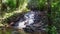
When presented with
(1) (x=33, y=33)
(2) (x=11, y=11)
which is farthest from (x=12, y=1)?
(1) (x=33, y=33)

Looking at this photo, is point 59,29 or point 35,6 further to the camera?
point 35,6

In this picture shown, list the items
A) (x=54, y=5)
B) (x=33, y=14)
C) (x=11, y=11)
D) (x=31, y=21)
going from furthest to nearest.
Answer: (x=11, y=11), (x=33, y=14), (x=31, y=21), (x=54, y=5)

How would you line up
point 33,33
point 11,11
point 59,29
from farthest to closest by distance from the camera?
1. point 11,11
2. point 33,33
3. point 59,29

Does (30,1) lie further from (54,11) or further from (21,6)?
(54,11)

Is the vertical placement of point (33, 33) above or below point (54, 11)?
below

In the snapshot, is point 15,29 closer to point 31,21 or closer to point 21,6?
point 31,21

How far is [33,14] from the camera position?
13461mm

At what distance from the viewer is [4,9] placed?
1508 centimetres

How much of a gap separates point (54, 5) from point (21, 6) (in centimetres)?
556

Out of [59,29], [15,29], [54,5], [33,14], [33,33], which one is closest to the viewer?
[59,29]

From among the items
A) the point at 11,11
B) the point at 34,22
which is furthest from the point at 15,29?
the point at 11,11

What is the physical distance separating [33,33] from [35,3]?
11.3ft

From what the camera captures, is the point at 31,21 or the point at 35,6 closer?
the point at 31,21

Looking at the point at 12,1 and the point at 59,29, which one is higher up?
the point at 12,1
